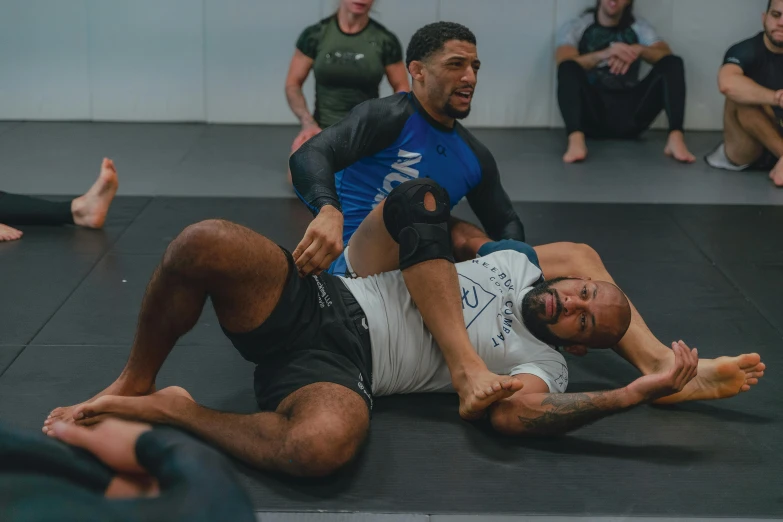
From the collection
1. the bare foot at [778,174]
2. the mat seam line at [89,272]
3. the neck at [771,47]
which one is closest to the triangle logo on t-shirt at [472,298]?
the mat seam line at [89,272]

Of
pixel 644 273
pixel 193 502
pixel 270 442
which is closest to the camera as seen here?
pixel 193 502

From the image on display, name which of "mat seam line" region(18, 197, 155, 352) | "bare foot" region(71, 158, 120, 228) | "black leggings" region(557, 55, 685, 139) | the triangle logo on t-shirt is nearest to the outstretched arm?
the triangle logo on t-shirt

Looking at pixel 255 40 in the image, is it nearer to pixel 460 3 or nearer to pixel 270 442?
pixel 460 3

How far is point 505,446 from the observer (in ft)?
7.88

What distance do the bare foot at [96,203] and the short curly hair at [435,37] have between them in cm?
162

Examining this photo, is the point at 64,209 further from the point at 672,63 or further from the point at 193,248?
the point at 672,63

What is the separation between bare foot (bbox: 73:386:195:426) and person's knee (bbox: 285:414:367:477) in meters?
0.31

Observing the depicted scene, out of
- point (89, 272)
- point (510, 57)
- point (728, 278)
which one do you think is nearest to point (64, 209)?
point (89, 272)

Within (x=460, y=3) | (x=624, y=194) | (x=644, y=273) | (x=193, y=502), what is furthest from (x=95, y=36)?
(x=193, y=502)

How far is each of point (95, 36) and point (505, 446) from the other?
4693mm

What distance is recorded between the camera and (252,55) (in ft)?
20.3

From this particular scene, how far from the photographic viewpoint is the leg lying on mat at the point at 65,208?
4043mm

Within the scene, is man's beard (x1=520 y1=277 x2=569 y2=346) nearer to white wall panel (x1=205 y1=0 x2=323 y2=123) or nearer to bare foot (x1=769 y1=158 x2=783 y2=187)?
bare foot (x1=769 y1=158 x2=783 y2=187)

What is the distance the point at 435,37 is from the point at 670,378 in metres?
1.36
